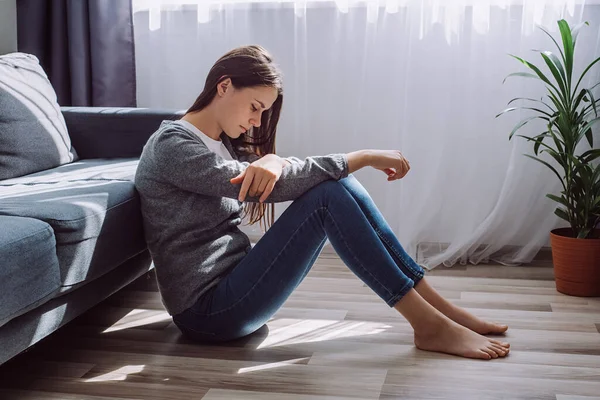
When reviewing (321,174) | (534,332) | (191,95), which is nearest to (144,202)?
(321,174)

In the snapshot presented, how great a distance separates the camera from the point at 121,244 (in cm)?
189

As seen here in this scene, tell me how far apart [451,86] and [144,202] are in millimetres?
1389

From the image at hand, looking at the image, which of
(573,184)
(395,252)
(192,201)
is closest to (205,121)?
(192,201)

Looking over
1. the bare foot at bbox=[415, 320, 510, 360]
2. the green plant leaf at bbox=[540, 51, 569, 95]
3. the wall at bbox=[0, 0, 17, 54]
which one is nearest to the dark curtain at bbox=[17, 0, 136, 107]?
the wall at bbox=[0, 0, 17, 54]

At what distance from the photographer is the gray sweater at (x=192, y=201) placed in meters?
1.74

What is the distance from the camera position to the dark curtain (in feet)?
9.91

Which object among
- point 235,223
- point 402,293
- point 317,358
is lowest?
point 317,358

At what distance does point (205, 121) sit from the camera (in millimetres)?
1875

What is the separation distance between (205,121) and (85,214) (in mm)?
367

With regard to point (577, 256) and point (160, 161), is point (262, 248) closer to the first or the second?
point (160, 161)

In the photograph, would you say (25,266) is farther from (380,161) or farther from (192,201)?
(380,161)

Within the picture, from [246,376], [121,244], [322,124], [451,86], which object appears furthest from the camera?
[322,124]

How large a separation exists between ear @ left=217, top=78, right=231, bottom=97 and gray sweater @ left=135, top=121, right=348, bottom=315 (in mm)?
121

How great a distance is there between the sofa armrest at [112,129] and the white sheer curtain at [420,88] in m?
0.48
